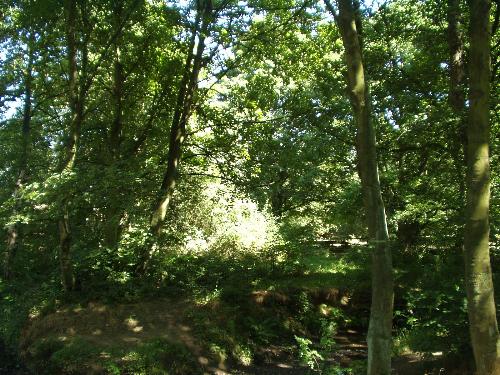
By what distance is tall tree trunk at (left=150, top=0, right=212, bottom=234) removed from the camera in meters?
11.4

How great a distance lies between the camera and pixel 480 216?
4742 millimetres

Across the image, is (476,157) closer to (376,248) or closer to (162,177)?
(376,248)

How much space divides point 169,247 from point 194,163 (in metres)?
3.14

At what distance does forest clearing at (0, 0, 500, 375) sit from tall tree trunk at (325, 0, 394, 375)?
24mm

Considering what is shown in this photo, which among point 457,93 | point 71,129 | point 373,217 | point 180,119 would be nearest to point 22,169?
point 71,129

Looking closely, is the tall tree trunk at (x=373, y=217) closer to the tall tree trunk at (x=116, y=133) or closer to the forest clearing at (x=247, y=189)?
the forest clearing at (x=247, y=189)

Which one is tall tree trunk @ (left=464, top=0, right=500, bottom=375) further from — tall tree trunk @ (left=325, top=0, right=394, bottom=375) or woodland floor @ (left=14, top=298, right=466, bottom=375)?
woodland floor @ (left=14, top=298, right=466, bottom=375)

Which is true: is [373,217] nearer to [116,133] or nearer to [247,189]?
[247,189]

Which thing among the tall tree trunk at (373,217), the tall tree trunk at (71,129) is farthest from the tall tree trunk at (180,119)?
the tall tree trunk at (373,217)

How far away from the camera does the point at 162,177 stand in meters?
12.3

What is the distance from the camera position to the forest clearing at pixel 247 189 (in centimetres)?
694

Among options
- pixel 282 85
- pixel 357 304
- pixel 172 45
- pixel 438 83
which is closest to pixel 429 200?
pixel 438 83

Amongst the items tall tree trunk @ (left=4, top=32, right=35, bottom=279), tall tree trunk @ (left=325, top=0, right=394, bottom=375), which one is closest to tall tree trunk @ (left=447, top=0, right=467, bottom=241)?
tall tree trunk @ (left=325, top=0, right=394, bottom=375)

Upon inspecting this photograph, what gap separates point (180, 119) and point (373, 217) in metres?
8.46
